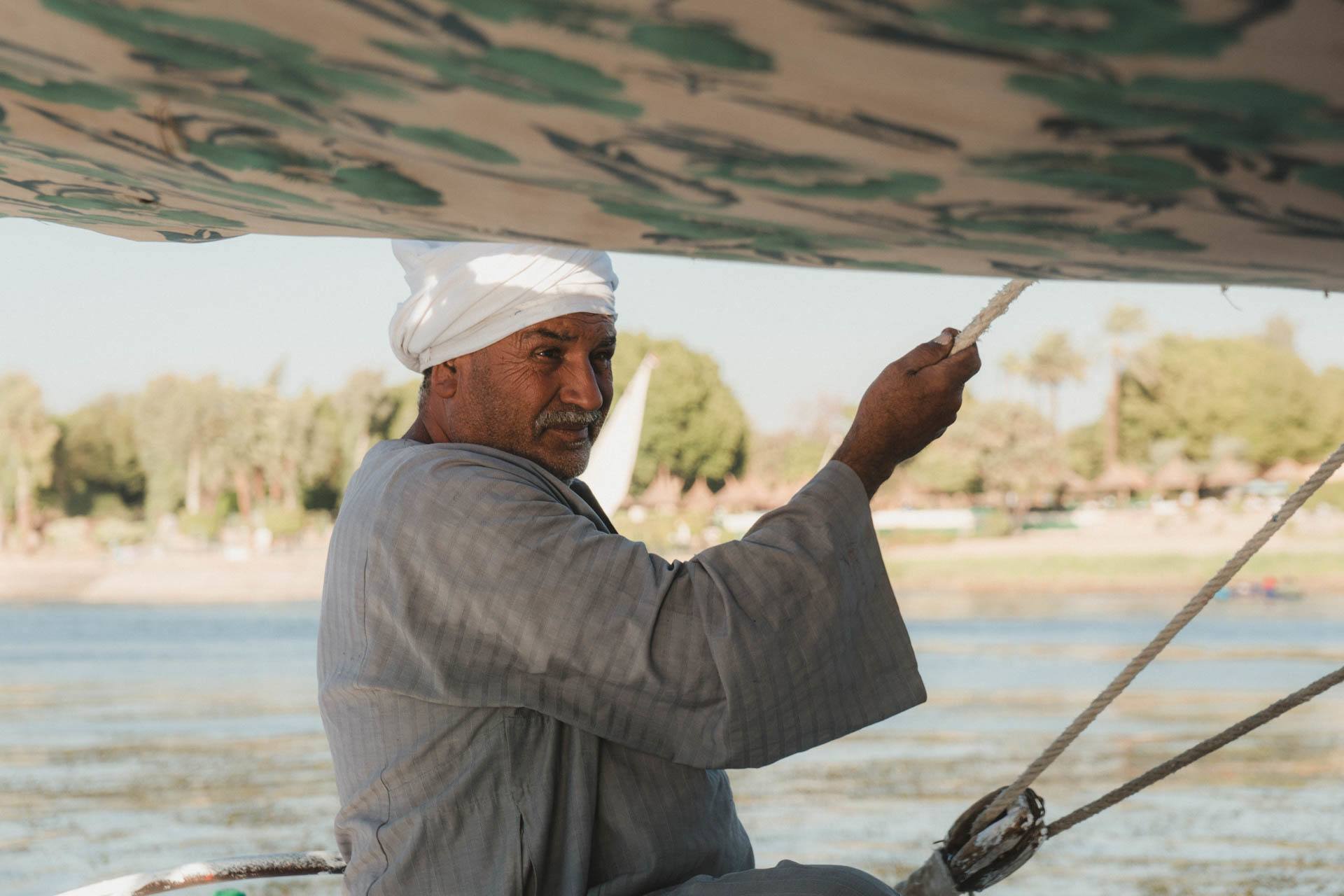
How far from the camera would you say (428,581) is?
1617 millimetres

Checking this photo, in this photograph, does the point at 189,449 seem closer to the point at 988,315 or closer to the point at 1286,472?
the point at 1286,472

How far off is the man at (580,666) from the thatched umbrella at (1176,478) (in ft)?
169

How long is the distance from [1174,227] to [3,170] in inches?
42.4

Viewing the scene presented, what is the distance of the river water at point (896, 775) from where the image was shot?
9570mm

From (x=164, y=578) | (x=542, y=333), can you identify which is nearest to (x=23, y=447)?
(x=164, y=578)

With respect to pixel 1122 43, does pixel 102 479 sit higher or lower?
lower

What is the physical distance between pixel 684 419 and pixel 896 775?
4563cm

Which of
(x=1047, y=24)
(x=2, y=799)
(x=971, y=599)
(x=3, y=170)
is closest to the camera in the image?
(x=1047, y=24)

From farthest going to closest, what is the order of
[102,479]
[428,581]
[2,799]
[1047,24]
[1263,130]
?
[102,479] → [2,799] → [428,581] → [1263,130] → [1047,24]

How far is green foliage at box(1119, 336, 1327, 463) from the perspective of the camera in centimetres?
5453

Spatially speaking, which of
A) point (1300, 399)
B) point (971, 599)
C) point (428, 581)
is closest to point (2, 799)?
point (428, 581)

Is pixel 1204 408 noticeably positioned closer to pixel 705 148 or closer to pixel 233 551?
pixel 233 551

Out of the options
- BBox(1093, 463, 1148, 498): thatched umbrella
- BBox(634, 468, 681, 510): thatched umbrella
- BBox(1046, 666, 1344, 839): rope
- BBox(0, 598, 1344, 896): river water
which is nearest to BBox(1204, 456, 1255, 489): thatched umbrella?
BBox(1093, 463, 1148, 498): thatched umbrella

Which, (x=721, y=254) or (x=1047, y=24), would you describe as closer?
(x=1047, y=24)
